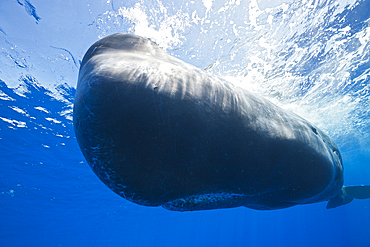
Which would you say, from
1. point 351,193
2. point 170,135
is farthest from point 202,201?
point 351,193

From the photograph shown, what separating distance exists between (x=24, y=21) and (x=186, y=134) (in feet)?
33.8

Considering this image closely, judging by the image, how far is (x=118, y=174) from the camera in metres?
1.46

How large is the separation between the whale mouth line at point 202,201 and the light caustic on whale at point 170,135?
0.04 feet

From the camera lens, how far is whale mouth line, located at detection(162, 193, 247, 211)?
5.89 ft

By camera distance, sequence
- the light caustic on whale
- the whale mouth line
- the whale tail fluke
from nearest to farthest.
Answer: the light caustic on whale
the whale mouth line
the whale tail fluke

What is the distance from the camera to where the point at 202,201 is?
190 centimetres

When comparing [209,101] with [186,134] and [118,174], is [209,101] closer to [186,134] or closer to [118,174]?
[186,134]

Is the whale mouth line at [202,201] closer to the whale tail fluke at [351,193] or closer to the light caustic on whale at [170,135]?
the light caustic on whale at [170,135]

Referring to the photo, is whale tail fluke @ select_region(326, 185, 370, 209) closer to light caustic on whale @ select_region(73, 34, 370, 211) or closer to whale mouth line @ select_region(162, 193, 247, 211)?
light caustic on whale @ select_region(73, 34, 370, 211)

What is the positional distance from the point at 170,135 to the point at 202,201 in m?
0.82

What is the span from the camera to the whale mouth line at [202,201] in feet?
5.89

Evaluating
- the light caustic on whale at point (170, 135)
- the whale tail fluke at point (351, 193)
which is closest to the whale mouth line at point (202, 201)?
the light caustic on whale at point (170, 135)

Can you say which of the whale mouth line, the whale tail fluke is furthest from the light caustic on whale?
the whale tail fluke

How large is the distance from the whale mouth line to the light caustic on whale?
0.4 inches
